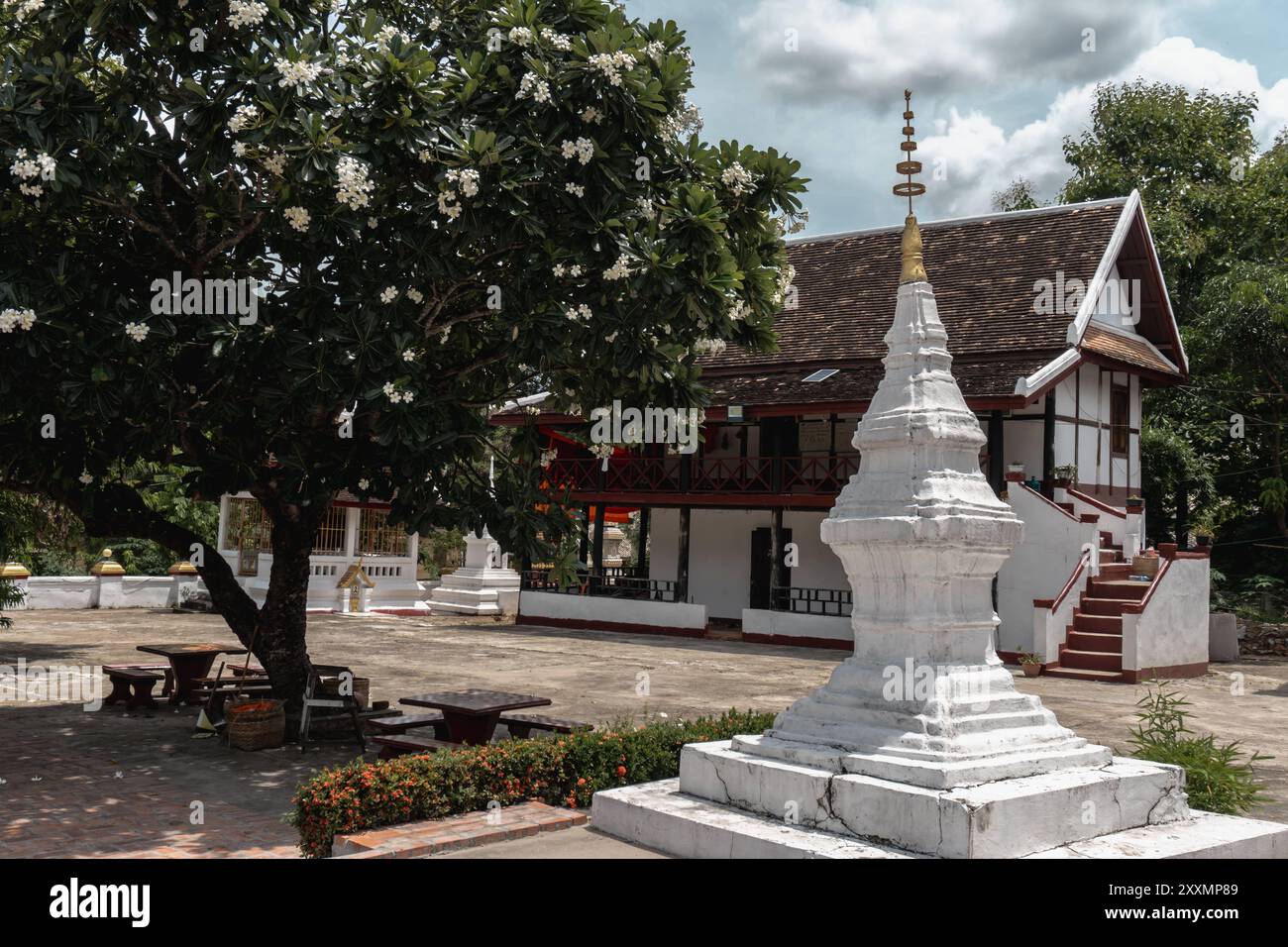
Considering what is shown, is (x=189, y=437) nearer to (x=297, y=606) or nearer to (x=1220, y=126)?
(x=297, y=606)

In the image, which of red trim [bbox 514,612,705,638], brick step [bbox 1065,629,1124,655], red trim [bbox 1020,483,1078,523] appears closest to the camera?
brick step [bbox 1065,629,1124,655]

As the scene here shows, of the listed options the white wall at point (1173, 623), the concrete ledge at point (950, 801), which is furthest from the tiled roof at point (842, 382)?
the concrete ledge at point (950, 801)

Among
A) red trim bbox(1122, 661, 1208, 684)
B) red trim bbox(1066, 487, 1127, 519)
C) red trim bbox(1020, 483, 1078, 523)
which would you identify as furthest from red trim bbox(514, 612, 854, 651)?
red trim bbox(1122, 661, 1208, 684)

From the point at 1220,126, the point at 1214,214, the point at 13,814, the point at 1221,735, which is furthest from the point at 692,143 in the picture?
the point at 1220,126

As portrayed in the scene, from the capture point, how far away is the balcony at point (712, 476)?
23672mm

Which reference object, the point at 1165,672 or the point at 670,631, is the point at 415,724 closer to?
the point at 1165,672

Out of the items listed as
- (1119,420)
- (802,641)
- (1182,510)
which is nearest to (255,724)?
(802,641)

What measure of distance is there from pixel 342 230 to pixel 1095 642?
1531 cm

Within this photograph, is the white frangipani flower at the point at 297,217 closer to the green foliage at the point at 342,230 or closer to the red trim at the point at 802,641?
the green foliage at the point at 342,230

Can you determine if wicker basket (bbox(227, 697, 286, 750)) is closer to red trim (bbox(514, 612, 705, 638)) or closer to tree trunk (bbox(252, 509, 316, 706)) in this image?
tree trunk (bbox(252, 509, 316, 706))

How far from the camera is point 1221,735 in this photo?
12938 millimetres

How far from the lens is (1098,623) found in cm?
1934

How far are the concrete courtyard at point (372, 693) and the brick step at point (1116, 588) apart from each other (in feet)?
6.07

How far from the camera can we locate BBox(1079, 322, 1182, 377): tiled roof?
2256 centimetres
